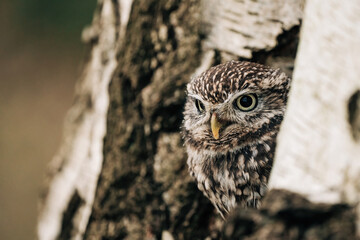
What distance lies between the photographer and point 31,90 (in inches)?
239

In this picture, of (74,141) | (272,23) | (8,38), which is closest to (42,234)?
(74,141)

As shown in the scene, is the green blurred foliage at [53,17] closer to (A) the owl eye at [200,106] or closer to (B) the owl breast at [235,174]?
(A) the owl eye at [200,106]

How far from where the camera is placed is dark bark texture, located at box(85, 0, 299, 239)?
2.66m

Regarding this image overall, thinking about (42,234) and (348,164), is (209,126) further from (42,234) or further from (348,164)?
(42,234)

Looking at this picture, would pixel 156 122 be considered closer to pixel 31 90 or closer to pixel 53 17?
pixel 31 90

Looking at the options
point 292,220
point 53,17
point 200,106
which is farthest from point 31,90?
point 292,220

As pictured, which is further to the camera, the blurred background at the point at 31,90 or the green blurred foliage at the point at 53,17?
the green blurred foliage at the point at 53,17

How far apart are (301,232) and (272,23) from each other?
5.00 ft

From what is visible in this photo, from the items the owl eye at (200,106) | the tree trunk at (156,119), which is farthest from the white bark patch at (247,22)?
the owl eye at (200,106)

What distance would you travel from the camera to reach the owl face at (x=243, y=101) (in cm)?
215

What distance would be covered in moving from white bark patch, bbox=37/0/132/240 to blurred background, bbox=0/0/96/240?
282 cm

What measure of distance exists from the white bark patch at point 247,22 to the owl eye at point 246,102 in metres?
0.43

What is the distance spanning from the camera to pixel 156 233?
268cm

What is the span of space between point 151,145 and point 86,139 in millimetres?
658
